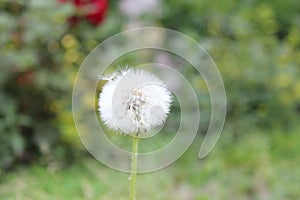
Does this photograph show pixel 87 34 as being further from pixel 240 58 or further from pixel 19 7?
pixel 240 58

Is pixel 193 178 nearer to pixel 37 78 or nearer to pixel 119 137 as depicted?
pixel 119 137

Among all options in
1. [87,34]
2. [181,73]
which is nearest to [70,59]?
[87,34]

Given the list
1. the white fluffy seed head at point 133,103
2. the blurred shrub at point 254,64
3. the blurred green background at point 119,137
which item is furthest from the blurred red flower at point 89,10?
the white fluffy seed head at point 133,103

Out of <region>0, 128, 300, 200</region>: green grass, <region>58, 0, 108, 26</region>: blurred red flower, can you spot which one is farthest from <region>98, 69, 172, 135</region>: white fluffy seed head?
<region>58, 0, 108, 26</region>: blurred red flower

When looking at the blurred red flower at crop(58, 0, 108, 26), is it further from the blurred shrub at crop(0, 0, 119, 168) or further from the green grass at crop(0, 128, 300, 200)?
the green grass at crop(0, 128, 300, 200)

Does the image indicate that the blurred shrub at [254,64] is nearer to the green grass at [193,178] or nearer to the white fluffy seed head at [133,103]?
the green grass at [193,178]
